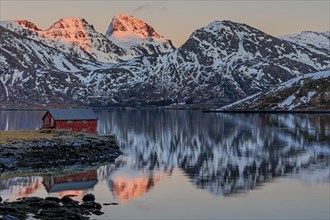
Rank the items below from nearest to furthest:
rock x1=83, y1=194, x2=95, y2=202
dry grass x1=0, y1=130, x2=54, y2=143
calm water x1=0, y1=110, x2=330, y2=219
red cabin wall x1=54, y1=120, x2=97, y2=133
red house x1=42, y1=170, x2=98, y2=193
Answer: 1. calm water x1=0, y1=110, x2=330, y2=219
2. rock x1=83, y1=194, x2=95, y2=202
3. red house x1=42, y1=170, x2=98, y2=193
4. dry grass x1=0, y1=130, x2=54, y2=143
5. red cabin wall x1=54, y1=120, x2=97, y2=133

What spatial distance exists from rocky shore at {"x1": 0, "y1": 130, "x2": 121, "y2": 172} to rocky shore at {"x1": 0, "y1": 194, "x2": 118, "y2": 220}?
2390 cm

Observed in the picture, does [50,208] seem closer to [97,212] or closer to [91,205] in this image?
[91,205]

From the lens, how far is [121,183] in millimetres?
68375

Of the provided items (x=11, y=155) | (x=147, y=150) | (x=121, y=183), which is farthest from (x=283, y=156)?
(x=11, y=155)

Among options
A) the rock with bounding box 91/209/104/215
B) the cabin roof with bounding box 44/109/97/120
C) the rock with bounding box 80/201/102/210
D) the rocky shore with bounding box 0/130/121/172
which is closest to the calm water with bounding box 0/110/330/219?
the rock with bounding box 91/209/104/215

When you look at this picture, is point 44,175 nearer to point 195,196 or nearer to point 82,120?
point 195,196

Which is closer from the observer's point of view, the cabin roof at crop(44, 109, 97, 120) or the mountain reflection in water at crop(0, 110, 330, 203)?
the mountain reflection in water at crop(0, 110, 330, 203)

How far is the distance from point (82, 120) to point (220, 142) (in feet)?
98.8

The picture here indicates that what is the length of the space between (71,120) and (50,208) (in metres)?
64.2

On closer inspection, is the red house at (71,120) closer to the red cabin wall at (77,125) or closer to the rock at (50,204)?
the red cabin wall at (77,125)

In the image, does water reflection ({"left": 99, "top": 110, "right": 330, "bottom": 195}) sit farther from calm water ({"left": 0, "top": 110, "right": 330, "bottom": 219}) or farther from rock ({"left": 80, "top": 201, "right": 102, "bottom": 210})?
rock ({"left": 80, "top": 201, "right": 102, "bottom": 210})

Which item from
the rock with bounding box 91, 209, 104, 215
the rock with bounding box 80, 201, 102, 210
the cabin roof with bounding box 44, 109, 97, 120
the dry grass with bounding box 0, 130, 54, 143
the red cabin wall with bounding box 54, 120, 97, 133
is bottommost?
the rock with bounding box 91, 209, 104, 215

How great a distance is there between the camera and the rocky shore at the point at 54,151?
78.5 metres

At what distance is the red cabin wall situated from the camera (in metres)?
112
